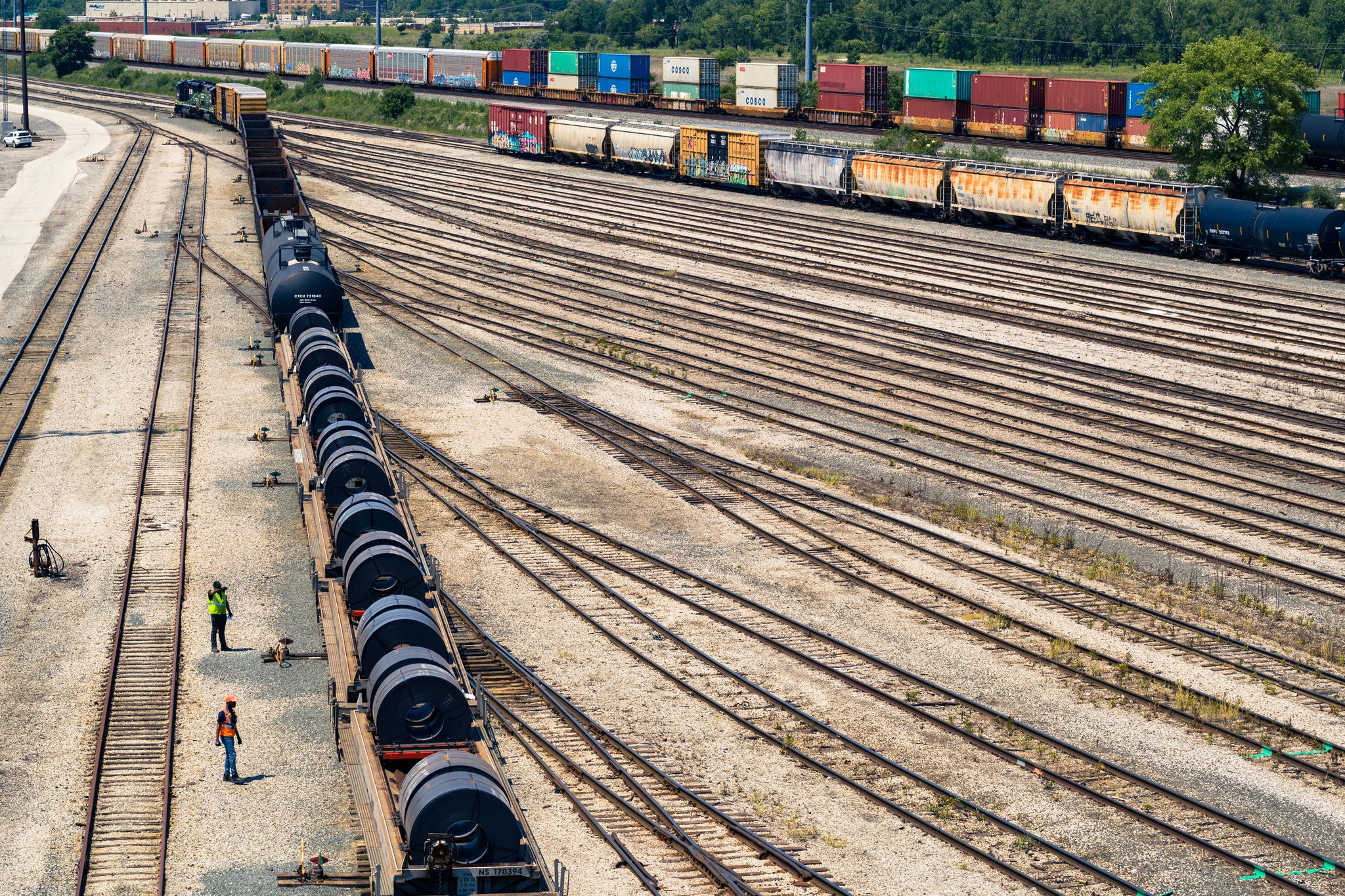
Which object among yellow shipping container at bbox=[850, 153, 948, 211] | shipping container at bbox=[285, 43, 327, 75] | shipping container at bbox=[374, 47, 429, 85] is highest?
shipping container at bbox=[285, 43, 327, 75]

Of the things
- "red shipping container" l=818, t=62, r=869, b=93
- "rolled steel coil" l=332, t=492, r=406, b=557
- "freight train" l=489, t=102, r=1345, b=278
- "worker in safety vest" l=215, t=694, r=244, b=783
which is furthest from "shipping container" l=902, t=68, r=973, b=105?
"worker in safety vest" l=215, t=694, r=244, b=783

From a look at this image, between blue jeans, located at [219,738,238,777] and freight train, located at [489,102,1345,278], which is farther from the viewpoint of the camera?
freight train, located at [489,102,1345,278]

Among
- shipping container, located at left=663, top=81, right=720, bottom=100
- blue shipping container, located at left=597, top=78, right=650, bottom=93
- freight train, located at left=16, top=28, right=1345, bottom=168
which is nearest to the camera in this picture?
freight train, located at left=16, top=28, right=1345, bottom=168

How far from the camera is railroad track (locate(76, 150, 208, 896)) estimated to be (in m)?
17.6

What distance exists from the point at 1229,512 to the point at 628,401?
16031 millimetres

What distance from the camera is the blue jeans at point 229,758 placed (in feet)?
62.3

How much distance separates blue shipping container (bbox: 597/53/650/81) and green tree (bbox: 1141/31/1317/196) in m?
51.4

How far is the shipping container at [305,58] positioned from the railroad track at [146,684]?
104 meters

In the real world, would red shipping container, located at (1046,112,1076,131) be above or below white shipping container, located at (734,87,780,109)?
below

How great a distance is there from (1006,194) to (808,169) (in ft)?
41.4

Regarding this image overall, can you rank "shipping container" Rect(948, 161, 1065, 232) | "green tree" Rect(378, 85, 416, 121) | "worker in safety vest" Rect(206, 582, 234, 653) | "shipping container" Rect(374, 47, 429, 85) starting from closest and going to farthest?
"worker in safety vest" Rect(206, 582, 234, 653), "shipping container" Rect(948, 161, 1065, 232), "green tree" Rect(378, 85, 416, 121), "shipping container" Rect(374, 47, 429, 85)

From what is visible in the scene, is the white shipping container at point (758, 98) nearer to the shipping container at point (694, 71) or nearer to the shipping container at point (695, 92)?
the shipping container at point (695, 92)

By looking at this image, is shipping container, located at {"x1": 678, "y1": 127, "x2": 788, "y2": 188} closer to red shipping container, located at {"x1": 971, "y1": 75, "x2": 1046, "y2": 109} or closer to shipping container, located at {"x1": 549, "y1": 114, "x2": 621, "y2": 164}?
shipping container, located at {"x1": 549, "y1": 114, "x2": 621, "y2": 164}

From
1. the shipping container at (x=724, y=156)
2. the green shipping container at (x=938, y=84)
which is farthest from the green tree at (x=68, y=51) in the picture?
the green shipping container at (x=938, y=84)
